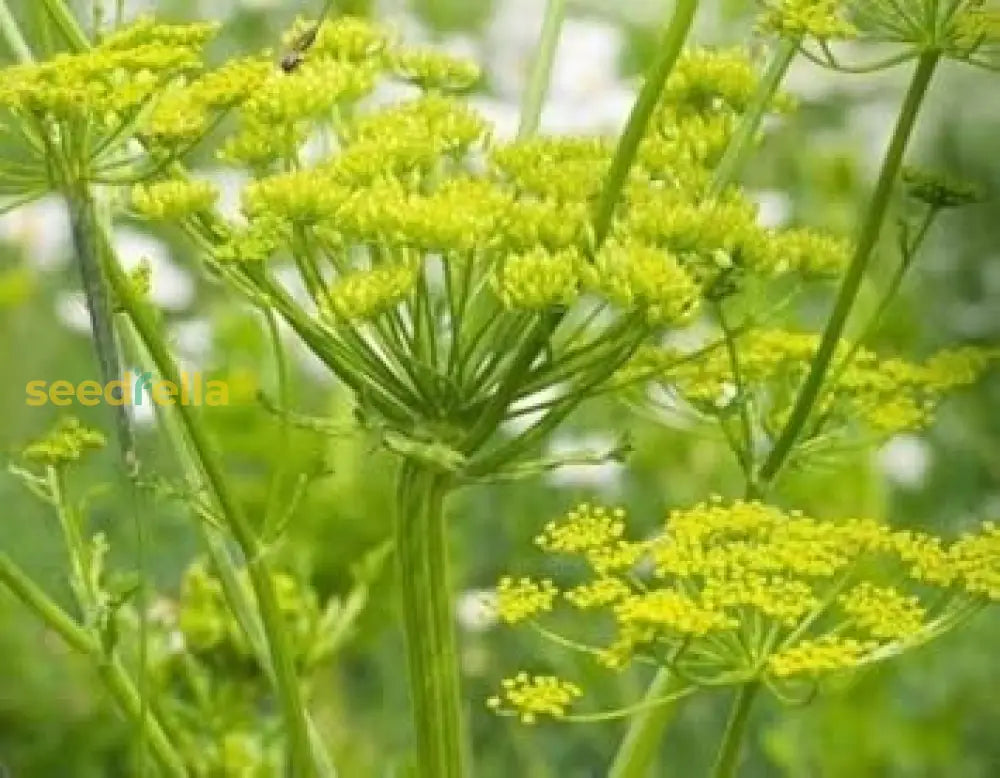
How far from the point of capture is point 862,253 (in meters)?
0.99

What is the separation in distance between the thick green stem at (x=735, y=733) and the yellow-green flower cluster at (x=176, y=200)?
0.27 metres

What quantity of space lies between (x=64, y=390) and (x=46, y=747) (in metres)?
0.63

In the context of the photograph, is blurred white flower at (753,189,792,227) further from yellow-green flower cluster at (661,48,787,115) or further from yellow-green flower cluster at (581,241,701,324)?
yellow-green flower cluster at (581,241,701,324)

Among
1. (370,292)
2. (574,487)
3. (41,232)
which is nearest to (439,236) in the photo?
(370,292)

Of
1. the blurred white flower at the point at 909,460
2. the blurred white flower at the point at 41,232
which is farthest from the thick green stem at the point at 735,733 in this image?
the blurred white flower at the point at 41,232

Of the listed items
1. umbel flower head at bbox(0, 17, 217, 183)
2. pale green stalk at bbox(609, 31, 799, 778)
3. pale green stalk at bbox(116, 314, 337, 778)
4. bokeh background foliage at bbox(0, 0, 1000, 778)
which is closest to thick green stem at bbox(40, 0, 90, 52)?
umbel flower head at bbox(0, 17, 217, 183)

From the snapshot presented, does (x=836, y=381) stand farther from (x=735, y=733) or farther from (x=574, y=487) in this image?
(x=574, y=487)

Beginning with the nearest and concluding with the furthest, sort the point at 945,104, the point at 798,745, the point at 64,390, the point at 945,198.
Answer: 1. the point at 945,198
2. the point at 64,390
3. the point at 798,745
4. the point at 945,104

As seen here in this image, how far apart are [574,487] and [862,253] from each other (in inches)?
52.4

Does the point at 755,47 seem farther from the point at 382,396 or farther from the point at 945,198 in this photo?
the point at 382,396

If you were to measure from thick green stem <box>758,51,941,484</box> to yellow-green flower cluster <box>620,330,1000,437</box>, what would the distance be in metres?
0.05

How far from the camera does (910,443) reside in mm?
2350

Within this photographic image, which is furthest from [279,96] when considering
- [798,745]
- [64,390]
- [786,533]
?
[798,745]

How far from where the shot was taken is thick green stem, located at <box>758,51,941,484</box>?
967 millimetres
